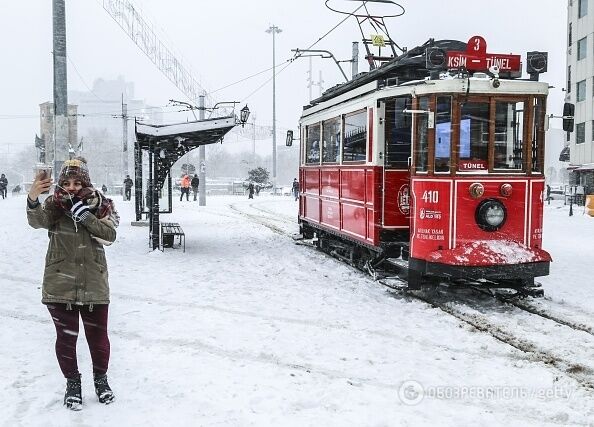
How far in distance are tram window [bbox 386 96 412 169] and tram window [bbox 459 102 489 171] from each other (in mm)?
1192

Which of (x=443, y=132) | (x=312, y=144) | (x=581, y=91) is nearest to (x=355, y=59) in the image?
(x=312, y=144)

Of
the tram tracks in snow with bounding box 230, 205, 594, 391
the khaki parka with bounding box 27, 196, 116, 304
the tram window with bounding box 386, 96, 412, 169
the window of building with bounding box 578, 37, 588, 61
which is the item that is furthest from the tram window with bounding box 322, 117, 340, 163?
the window of building with bounding box 578, 37, 588, 61

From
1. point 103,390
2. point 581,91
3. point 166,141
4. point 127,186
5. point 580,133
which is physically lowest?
point 103,390

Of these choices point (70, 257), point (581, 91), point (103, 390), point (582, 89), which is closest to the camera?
point (70, 257)

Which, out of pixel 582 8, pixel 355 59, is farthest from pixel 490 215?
pixel 582 8

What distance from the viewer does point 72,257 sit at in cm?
459

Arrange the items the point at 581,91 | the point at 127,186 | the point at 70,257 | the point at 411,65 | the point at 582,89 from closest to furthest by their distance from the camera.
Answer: the point at 70,257
the point at 411,65
the point at 127,186
the point at 582,89
the point at 581,91

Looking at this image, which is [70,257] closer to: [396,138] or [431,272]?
[431,272]

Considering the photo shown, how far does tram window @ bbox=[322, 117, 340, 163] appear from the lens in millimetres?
11752

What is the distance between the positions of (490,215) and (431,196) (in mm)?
828

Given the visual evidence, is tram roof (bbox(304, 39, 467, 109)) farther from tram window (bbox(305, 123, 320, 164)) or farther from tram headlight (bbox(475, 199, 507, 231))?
tram window (bbox(305, 123, 320, 164))

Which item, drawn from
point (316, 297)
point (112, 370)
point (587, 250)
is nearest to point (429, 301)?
point (316, 297)

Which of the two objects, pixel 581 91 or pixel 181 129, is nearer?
pixel 181 129

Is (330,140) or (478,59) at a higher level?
(478,59)
